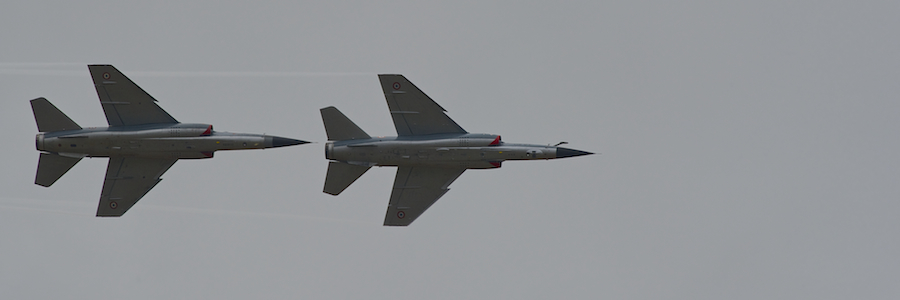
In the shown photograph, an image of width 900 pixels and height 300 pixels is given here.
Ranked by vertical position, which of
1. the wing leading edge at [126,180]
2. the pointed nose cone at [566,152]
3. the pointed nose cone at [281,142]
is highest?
the pointed nose cone at [566,152]

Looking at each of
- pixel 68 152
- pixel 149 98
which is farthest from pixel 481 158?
pixel 68 152

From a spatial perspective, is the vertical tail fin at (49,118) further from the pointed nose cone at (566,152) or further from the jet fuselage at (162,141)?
the pointed nose cone at (566,152)

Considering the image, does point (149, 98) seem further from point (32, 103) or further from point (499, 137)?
point (499, 137)

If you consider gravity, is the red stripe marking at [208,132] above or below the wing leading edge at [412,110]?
below

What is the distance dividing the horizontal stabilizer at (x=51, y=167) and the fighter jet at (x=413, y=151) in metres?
9.31

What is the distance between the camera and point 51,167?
124 feet

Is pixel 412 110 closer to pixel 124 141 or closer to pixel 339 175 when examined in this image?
pixel 339 175

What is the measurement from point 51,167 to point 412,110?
1306 centimetres

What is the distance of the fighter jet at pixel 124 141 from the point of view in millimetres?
36781

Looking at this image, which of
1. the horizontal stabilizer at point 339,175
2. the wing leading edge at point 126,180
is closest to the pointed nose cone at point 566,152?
the horizontal stabilizer at point 339,175

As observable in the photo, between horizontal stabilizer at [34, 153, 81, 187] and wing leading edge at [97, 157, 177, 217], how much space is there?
1.34 m

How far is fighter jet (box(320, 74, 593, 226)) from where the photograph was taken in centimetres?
3666

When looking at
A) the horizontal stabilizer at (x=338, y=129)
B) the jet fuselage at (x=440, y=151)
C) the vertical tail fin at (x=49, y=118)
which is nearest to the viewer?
Result: the jet fuselage at (x=440, y=151)

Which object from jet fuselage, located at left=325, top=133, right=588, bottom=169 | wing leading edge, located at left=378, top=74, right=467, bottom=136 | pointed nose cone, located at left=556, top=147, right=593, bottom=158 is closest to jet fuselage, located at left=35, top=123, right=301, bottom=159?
jet fuselage, located at left=325, top=133, right=588, bottom=169
